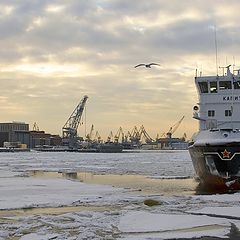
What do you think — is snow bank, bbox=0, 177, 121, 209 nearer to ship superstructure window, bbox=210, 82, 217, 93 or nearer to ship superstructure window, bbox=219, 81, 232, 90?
ship superstructure window, bbox=210, 82, 217, 93

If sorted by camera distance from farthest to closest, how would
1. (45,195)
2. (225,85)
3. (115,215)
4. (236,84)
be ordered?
(225,85) → (236,84) → (45,195) → (115,215)

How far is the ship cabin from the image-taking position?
33.2 meters

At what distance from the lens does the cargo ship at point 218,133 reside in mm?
26891

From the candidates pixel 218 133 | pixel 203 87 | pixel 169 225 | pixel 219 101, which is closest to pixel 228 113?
pixel 219 101

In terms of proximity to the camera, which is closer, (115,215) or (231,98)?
(115,215)

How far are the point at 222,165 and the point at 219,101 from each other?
26.4 ft

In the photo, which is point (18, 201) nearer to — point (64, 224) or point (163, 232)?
point (64, 224)

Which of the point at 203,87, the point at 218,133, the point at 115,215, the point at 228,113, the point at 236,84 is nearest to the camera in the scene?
the point at 115,215

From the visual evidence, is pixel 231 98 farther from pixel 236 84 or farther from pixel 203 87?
pixel 203 87

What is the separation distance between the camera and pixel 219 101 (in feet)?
111

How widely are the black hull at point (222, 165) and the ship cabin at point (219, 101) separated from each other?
17.1 ft

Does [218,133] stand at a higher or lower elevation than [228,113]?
lower

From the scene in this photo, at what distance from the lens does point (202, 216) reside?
1571 centimetres

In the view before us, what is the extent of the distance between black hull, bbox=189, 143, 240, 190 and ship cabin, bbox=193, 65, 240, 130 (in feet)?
17.1
